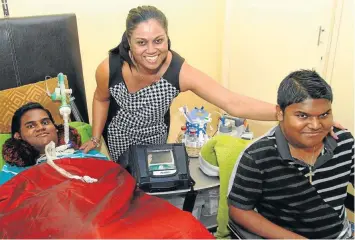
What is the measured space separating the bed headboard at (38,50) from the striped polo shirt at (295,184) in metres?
1.28

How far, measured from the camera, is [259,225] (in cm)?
135

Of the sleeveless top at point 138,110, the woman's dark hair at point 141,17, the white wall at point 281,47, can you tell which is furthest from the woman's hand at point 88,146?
the white wall at point 281,47

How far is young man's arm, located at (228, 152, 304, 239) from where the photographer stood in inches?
52.4

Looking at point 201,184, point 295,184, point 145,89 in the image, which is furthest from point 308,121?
point 145,89

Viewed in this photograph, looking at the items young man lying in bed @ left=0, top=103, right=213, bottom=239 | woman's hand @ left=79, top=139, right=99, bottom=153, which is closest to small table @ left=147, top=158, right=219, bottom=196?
young man lying in bed @ left=0, top=103, right=213, bottom=239

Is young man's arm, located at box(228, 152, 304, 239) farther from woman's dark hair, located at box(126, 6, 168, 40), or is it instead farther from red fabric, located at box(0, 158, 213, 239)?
woman's dark hair, located at box(126, 6, 168, 40)

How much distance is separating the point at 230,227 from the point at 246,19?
1.69 m

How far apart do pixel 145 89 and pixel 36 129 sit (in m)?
0.54

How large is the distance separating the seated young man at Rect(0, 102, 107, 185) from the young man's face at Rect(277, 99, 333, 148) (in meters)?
0.93

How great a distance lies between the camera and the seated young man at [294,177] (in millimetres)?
1300

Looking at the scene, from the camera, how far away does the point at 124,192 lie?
1.46 m

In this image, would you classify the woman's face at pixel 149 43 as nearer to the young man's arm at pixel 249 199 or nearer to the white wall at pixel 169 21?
the young man's arm at pixel 249 199

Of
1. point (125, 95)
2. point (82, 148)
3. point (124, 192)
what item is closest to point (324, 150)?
point (124, 192)

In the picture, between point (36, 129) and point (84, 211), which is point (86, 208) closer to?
point (84, 211)
